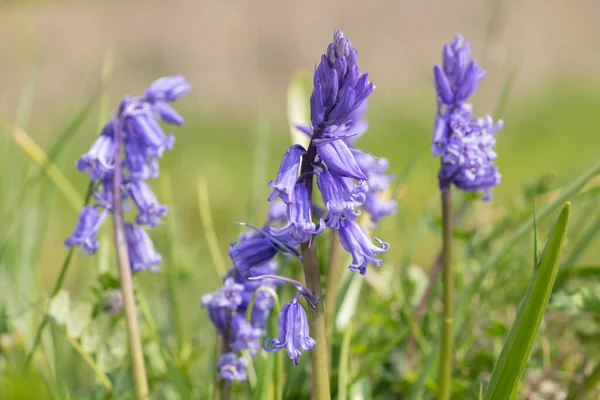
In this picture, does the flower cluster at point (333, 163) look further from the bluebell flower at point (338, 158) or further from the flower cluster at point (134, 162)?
the flower cluster at point (134, 162)

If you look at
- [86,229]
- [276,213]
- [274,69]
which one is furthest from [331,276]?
[274,69]

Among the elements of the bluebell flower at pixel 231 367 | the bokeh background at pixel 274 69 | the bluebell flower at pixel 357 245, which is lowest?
the bluebell flower at pixel 231 367

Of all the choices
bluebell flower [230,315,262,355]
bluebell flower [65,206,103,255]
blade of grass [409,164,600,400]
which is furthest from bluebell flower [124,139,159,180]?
blade of grass [409,164,600,400]

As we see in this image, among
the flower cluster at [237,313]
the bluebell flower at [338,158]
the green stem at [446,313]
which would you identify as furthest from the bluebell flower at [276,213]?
the bluebell flower at [338,158]

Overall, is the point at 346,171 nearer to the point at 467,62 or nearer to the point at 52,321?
the point at 467,62

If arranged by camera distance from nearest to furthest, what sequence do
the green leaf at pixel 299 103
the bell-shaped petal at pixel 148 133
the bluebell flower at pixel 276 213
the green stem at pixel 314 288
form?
the green stem at pixel 314 288 → the bell-shaped petal at pixel 148 133 → the bluebell flower at pixel 276 213 → the green leaf at pixel 299 103

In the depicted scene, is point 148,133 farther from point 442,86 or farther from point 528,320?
point 528,320

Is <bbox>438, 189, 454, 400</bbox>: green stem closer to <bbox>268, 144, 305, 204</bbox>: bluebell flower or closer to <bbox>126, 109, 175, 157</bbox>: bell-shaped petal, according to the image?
<bbox>268, 144, 305, 204</bbox>: bluebell flower

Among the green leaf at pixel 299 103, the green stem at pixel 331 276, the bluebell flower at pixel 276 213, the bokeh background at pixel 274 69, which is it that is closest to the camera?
the green stem at pixel 331 276
